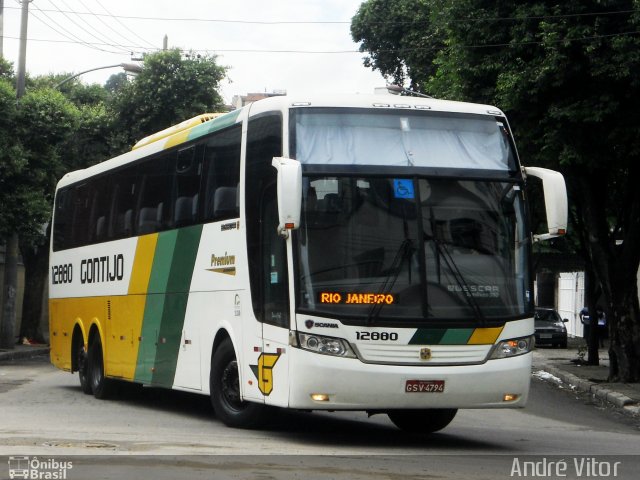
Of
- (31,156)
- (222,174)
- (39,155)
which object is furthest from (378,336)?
(39,155)

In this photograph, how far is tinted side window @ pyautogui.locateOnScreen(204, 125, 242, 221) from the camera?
13078mm

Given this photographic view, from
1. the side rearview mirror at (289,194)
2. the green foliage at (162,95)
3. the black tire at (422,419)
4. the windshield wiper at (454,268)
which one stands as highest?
the green foliage at (162,95)

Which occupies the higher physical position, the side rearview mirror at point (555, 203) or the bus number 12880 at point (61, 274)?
the side rearview mirror at point (555, 203)

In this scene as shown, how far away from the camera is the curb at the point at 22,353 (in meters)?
28.7

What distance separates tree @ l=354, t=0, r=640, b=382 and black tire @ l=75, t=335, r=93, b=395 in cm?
790

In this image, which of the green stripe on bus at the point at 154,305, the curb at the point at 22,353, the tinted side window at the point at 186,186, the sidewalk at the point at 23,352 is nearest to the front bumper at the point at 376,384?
the tinted side window at the point at 186,186

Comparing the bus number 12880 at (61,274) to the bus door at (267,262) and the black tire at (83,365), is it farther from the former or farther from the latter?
the bus door at (267,262)

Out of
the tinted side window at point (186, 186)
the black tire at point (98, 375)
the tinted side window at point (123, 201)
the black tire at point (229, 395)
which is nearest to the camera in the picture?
the black tire at point (229, 395)

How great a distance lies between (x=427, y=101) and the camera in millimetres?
12539

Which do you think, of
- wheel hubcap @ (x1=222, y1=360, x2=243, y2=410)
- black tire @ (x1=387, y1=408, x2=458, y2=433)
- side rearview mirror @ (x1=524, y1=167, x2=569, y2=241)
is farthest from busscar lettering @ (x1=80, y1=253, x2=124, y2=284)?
side rearview mirror @ (x1=524, y1=167, x2=569, y2=241)

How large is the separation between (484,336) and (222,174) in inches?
145

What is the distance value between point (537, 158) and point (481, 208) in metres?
8.91

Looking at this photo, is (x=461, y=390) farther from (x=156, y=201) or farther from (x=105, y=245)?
(x=105, y=245)

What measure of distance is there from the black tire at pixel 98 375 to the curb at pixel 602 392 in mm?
8008
